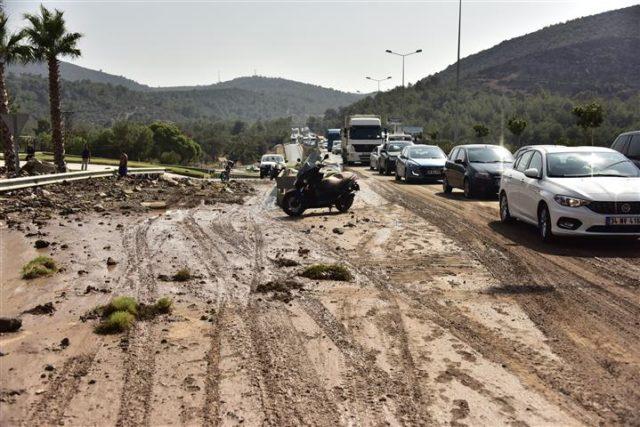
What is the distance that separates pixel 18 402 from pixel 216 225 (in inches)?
383

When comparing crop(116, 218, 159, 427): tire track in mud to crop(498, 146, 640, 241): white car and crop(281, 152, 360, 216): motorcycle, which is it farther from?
crop(281, 152, 360, 216): motorcycle

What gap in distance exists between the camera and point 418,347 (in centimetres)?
539

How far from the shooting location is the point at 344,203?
1616 cm

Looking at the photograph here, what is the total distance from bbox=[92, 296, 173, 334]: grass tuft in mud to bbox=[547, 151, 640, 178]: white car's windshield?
7.24m

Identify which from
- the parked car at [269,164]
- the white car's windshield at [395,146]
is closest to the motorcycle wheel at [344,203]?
the white car's windshield at [395,146]

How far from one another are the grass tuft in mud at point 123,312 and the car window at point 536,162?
7.37 meters

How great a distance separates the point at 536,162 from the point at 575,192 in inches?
72.8

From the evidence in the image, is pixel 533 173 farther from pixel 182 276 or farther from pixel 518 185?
pixel 182 276

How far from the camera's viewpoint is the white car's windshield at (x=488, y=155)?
60.8ft

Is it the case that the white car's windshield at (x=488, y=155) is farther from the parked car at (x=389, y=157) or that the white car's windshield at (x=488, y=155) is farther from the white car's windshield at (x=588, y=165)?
the parked car at (x=389, y=157)

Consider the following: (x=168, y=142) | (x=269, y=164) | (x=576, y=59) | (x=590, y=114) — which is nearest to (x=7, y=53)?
(x=269, y=164)

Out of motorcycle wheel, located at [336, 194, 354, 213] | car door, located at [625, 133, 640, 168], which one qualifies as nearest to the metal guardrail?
motorcycle wheel, located at [336, 194, 354, 213]

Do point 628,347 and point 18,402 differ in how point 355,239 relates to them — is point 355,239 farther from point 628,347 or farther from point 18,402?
point 18,402

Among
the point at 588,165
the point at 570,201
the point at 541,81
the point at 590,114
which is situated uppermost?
the point at 541,81
